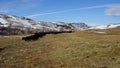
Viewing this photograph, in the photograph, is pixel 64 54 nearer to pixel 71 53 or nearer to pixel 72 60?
pixel 71 53

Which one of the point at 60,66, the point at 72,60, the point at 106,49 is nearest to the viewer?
the point at 60,66

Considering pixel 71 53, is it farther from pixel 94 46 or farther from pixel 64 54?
pixel 94 46

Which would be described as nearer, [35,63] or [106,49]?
[35,63]

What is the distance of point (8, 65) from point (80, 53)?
33.9ft

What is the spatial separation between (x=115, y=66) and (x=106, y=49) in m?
8.87

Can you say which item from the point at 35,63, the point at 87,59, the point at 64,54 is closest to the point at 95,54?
the point at 87,59

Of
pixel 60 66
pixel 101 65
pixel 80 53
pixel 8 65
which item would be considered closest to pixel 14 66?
pixel 8 65

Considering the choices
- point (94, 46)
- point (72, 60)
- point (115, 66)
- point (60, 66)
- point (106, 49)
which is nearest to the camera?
point (115, 66)

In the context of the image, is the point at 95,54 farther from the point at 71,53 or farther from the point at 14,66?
the point at 14,66

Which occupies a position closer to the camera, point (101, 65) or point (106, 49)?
point (101, 65)

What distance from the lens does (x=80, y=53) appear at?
33.6 meters

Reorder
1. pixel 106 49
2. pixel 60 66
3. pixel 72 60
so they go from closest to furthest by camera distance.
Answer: pixel 60 66 < pixel 72 60 < pixel 106 49

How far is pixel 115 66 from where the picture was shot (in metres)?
24.8

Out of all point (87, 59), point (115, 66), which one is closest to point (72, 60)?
point (87, 59)
